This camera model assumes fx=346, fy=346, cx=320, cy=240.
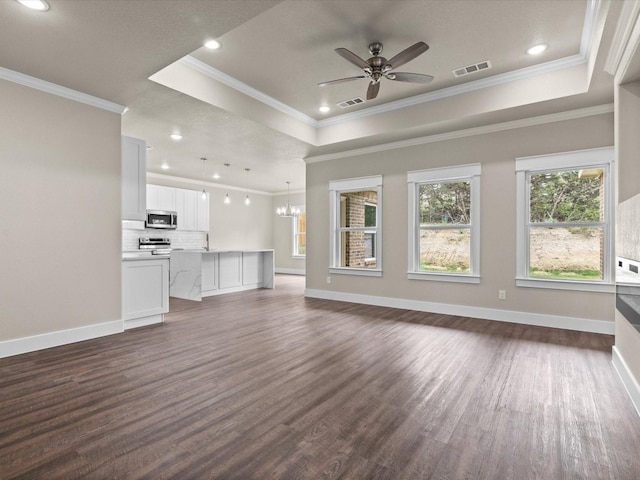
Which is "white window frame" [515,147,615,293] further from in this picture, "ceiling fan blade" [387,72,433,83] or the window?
the window

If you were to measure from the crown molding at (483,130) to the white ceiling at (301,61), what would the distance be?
15 cm

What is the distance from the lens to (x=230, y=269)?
736cm

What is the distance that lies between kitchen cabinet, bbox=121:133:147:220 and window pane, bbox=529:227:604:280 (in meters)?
5.16

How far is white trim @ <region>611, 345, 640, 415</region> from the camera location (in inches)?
89.5

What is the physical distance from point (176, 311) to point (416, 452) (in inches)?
178

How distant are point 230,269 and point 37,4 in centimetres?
547

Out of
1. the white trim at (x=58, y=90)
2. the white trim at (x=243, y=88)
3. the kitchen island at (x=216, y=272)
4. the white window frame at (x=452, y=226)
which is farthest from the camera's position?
the kitchen island at (x=216, y=272)

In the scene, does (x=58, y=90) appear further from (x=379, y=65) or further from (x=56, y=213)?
(x=379, y=65)

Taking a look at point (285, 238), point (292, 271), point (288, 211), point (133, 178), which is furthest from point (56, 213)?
point (285, 238)

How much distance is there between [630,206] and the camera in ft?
7.74

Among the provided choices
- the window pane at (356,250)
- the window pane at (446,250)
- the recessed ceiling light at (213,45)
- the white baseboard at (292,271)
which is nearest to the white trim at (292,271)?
the white baseboard at (292,271)

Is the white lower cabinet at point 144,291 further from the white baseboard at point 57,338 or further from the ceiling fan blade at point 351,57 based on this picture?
the ceiling fan blade at point 351,57

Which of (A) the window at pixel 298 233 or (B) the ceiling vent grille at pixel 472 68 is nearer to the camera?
(B) the ceiling vent grille at pixel 472 68

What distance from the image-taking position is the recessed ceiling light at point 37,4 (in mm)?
2326
